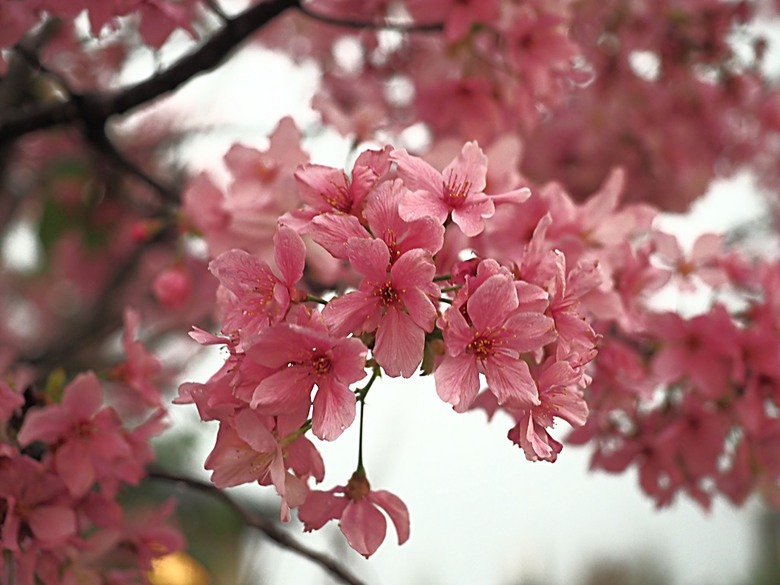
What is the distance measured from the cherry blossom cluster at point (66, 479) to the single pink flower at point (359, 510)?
19 cm

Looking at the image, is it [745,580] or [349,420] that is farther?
[745,580]

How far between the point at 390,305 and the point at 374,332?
0.07 ft

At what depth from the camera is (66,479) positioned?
55 cm

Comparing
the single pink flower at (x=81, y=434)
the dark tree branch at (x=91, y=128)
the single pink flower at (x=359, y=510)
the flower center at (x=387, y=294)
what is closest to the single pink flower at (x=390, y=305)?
the flower center at (x=387, y=294)

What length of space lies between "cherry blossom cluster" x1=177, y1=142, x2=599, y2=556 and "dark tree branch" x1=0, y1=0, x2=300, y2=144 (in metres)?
0.27

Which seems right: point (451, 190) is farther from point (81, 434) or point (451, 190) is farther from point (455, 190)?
point (81, 434)

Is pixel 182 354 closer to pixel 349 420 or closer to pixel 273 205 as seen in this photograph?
pixel 273 205

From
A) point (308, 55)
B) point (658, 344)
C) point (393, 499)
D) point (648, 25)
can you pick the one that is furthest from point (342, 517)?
point (308, 55)

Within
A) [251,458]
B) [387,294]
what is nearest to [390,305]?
[387,294]

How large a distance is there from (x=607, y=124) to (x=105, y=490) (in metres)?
1.02

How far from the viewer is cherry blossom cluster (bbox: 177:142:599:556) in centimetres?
39

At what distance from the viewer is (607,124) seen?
4.23 feet

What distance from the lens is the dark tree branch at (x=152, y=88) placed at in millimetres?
661

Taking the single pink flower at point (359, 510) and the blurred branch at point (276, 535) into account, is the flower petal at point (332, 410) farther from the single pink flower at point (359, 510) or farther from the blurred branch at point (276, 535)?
the blurred branch at point (276, 535)
